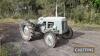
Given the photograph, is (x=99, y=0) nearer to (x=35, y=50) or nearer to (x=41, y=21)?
(x=41, y=21)

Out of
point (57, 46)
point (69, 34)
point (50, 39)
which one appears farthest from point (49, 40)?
point (69, 34)

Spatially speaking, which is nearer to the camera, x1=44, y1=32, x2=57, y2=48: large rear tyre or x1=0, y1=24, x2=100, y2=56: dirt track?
x1=0, y1=24, x2=100, y2=56: dirt track

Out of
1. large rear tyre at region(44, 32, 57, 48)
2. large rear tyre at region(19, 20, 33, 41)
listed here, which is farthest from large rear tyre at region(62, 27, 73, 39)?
large rear tyre at region(19, 20, 33, 41)

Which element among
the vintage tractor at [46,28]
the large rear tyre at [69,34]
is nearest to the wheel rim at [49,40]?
the vintage tractor at [46,28]

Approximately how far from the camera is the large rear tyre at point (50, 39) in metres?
10.0

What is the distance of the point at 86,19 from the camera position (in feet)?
60.7

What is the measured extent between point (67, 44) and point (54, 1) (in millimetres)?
10227

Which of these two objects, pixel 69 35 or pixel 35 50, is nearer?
pixel 35 50

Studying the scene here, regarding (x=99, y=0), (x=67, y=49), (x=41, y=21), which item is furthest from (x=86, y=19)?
(x=67, y=49)

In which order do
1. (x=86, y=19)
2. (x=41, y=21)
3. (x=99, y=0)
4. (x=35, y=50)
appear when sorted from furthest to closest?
(x=99, y=0)
(x=86, y=19)
(x=41, y=21)
(x=35, y=50)

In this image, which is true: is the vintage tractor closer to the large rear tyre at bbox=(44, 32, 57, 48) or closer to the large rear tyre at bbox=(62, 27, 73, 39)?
the large rear tyre at bbox=(44, 32, 57, 48)

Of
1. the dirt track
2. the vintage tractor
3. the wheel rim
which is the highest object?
the vintage tractor

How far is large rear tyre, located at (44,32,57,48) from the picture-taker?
10016 millimetres

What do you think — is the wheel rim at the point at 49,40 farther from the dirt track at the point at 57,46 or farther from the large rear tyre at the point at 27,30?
the large rear tyre at the point at 27,30
